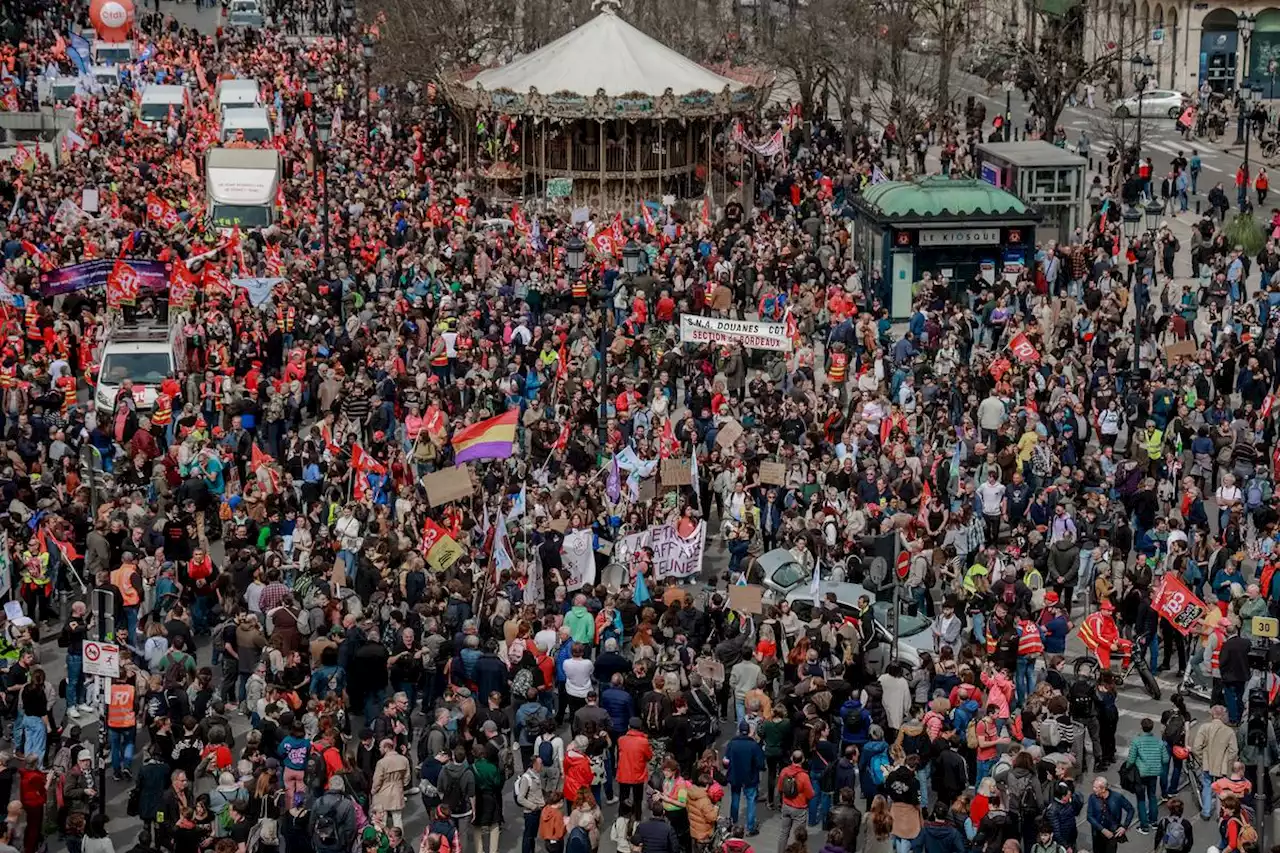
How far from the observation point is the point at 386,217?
48.3 meters

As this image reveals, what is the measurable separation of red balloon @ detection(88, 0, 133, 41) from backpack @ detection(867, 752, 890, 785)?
69.1m

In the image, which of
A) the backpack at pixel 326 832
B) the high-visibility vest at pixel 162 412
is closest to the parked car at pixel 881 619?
the backpack at pixel 326 832

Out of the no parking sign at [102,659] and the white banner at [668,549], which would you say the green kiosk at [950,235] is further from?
the no parking sign at [102,659]

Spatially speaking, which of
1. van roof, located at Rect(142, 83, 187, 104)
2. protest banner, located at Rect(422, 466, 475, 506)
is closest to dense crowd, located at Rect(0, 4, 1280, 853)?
protest banner, located at Rect(422, 466, 475, 506)

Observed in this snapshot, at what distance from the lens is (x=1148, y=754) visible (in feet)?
72.3

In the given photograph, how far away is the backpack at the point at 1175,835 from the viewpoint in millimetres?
20609

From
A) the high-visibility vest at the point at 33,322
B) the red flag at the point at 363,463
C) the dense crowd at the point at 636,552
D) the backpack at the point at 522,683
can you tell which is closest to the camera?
the dense crowd at the point at 636,552

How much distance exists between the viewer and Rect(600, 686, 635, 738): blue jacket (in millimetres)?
22906

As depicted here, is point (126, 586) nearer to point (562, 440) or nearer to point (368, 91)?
point (562, 440)

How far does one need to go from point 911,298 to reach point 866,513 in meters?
14.1

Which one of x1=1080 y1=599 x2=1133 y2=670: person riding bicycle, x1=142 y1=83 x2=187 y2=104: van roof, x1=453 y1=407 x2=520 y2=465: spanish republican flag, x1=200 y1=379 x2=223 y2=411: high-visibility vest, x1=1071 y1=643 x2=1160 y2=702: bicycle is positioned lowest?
x1=1071 y1=643 x2=1160 y2=702: bicycle

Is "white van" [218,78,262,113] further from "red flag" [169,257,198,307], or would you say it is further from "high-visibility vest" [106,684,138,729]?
"high-visibility vest" [106,684,138,729]

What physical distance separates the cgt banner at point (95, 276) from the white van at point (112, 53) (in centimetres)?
4230

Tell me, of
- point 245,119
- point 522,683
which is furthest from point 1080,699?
point 245,119
